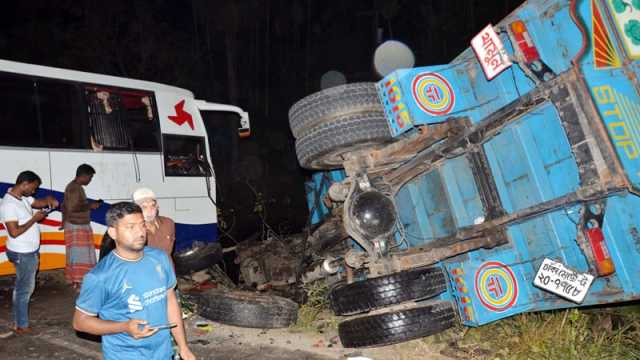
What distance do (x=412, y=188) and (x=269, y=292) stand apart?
9.92 ft

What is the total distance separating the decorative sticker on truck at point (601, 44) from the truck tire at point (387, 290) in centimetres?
226

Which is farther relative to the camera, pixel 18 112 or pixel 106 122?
pixel 106 122

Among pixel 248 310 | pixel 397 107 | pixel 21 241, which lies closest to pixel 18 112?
pixel 21 241

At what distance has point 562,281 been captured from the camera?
3.86 metres

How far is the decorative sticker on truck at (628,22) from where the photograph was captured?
3.97 metres

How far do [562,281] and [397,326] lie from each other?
4.64 feet

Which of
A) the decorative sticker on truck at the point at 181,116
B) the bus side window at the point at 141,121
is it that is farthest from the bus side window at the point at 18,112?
the decorative sticker on truck at the point at 181,116

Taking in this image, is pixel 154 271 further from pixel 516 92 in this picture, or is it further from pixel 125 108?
pixel 125 108

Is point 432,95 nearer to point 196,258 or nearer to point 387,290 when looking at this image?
point 387,290

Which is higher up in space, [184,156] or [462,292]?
[184,156]

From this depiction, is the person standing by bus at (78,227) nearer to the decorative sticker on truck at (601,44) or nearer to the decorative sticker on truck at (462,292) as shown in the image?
the decorative sticker on truck at (462,292)

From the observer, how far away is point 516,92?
179 inches

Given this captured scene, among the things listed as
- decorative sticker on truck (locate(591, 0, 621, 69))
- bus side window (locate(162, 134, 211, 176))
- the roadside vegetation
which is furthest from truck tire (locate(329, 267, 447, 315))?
bus side window (locate(162, 134, 211, 176))

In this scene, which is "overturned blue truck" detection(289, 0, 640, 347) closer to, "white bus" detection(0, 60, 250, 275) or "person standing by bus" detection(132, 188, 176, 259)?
"person standing by bus" detection(132, 188, 176, 259)
